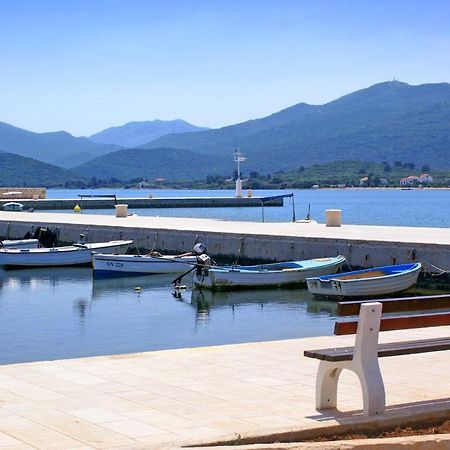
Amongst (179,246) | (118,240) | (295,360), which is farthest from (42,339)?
(118,240)

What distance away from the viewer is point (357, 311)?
8.91 metres

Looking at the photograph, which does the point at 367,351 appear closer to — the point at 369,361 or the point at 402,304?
the point at 369,361

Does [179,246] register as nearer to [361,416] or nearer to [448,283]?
[448,283]

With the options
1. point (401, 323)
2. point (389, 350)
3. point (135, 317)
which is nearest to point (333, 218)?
point (135, 317)

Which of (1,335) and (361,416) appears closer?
(361,416)

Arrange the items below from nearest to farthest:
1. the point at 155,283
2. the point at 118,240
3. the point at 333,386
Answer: the point at 333,386 < the point at 155,283 < the point at 118,240

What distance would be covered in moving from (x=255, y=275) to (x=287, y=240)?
4.09 m

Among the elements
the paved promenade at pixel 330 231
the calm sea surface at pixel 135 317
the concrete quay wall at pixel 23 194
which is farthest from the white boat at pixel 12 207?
the calm sea surface at pixel 135 317

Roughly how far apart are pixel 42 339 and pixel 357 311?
11.4 metres

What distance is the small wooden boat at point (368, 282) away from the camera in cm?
2417

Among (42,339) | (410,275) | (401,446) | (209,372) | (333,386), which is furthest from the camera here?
(410,275)

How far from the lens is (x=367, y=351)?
8367 millimetres

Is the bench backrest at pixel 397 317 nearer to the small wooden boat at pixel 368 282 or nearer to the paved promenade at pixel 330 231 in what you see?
the small wooden boat at pixel 368 282

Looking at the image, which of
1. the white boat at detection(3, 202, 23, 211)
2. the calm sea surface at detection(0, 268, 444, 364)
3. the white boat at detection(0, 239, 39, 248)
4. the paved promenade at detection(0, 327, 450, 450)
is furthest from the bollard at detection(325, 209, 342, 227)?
the white boat at detection(3, 202, 23, 211)
